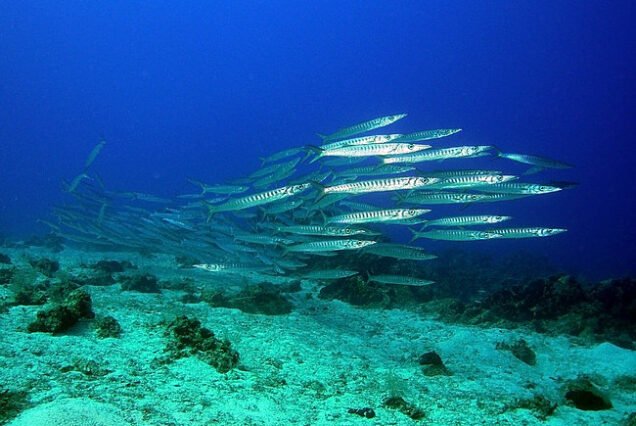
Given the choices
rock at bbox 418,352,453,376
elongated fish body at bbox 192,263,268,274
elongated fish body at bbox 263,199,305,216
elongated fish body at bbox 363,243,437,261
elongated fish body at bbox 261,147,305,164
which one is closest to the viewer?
rock at bbox 418,352,453,376

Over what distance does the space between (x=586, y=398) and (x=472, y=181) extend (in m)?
4.76

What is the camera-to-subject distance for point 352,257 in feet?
39.1

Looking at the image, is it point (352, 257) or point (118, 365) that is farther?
point (352, 257)

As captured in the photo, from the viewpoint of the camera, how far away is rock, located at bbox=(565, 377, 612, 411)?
15.7 feet

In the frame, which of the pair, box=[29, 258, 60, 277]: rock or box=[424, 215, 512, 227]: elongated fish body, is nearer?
box=[424, 215, 512, 227]: elongated fish body

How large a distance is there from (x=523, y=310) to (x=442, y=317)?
72.2 inches

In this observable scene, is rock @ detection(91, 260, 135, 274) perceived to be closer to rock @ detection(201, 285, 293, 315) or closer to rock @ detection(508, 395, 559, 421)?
rock @ detection(201, 285, 293, 315)

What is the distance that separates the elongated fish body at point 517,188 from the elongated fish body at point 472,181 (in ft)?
0.51

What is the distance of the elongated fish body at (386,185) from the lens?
798 centimetres

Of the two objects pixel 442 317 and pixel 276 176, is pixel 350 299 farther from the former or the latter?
pixel 276 176

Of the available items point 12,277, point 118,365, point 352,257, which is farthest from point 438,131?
point 12,277

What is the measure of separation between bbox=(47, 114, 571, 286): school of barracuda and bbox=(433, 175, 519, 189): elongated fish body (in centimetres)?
2

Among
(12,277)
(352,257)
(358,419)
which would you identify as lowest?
(358,419)

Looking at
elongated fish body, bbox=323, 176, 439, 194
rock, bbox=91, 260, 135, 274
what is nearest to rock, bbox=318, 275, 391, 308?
elongated fish body, bbox=323, 176, 439, 194
